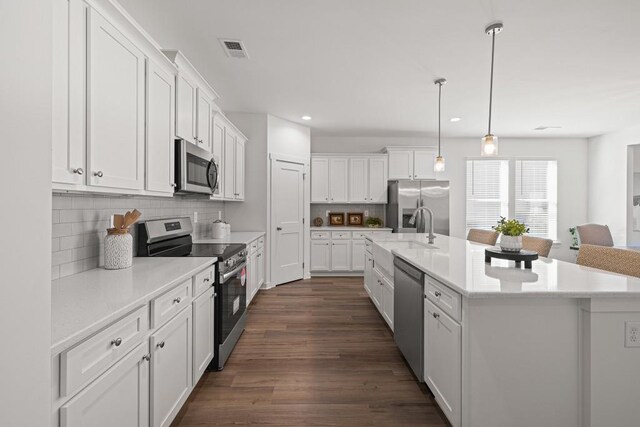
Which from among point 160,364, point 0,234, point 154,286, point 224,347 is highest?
point 0,234

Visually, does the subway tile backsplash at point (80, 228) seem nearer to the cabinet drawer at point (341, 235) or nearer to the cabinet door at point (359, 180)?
the cabinet drawer at point (341, 235)

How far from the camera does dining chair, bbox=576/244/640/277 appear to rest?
6.43 feet

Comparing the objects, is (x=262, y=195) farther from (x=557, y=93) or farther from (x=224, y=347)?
(x=557, y=93)

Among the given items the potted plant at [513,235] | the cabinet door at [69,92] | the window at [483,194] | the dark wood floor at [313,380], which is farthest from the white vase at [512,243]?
the window at [483,194]

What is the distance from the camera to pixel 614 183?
6.05 m

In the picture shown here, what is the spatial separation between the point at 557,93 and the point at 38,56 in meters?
5.14

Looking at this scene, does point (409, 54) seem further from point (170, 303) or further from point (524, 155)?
point (524, 155)

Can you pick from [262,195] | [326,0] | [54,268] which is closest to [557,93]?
[326,0]

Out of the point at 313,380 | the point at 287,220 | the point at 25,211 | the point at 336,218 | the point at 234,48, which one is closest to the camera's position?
the point at 25,211

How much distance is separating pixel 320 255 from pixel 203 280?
3865mm

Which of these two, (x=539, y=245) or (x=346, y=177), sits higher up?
(x=346, y=177)

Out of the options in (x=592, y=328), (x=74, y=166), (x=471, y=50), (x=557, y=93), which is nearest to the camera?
(x=74, y=166)

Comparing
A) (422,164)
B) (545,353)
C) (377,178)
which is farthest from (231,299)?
(422,164)

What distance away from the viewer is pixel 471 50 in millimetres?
3023
